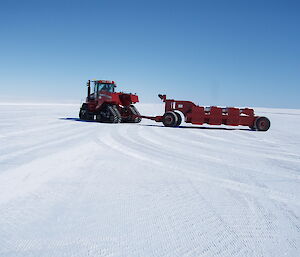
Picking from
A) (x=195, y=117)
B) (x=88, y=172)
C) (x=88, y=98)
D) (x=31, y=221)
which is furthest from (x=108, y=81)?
(x=31, y=221)

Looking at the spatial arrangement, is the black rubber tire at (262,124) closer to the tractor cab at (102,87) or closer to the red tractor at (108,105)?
the red tractor at (108,105)

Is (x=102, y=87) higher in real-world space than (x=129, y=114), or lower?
higher

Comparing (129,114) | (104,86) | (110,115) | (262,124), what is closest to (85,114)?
(104,86)

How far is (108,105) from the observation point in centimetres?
1698

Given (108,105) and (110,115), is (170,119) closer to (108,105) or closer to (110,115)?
(110,115)

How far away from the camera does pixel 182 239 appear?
95.4 inches

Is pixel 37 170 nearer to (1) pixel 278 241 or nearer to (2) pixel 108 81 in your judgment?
(1) pixel 278 241

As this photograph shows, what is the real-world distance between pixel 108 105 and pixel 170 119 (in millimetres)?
4151

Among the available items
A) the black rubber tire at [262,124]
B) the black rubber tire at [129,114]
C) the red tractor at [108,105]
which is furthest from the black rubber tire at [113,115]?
the black rubber tire at [262,124]

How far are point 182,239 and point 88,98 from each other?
651 inches

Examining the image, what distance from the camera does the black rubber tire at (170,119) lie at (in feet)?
49.6

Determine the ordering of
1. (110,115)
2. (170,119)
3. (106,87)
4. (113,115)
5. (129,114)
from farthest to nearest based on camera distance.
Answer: (129,114), (106,87), (110,115), (113,115), (170,119)

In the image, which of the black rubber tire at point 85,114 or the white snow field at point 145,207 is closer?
the white snow field at point 145,207

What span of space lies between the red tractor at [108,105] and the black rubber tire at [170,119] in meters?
2.33
